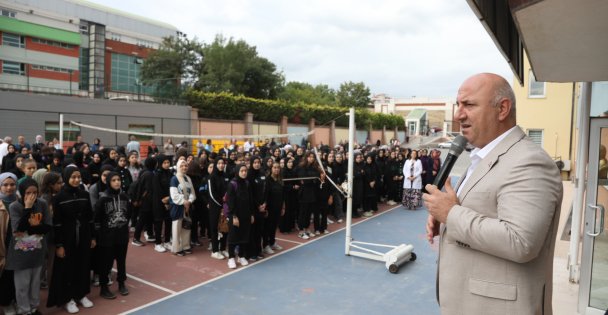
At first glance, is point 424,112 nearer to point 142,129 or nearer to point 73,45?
point 73,45

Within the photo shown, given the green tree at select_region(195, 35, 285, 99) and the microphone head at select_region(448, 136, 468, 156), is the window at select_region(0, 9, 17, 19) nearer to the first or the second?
the green tree at select_region(195, 35, 285, 99)

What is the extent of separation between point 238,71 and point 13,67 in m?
22.0

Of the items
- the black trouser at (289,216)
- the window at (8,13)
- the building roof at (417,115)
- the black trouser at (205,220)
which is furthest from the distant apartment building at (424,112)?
the black trouser at (205,220)

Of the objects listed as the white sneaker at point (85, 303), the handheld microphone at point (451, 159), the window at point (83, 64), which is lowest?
the white sneaker at point (85, 303)

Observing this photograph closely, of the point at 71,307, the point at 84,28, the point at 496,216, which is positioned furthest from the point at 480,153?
the point at 84,28

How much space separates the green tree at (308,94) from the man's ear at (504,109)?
4267 cm

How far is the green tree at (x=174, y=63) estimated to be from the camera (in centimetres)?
4356

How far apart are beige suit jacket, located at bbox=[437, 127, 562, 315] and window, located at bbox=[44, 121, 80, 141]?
2084 cm

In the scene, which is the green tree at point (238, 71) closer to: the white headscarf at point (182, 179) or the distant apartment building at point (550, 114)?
the distant apartment building at point (550, 114)

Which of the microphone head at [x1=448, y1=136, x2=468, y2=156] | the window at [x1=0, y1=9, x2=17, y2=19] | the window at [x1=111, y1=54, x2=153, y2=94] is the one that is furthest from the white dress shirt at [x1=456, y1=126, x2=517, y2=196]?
the window at [x1=111, y1=54, x2=153, y2=94]

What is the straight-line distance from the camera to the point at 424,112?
6259 cm

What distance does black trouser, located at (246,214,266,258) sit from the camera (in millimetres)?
7137

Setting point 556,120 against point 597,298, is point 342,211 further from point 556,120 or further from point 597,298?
point 556,120

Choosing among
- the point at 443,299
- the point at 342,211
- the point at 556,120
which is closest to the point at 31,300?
the point at 443,299
